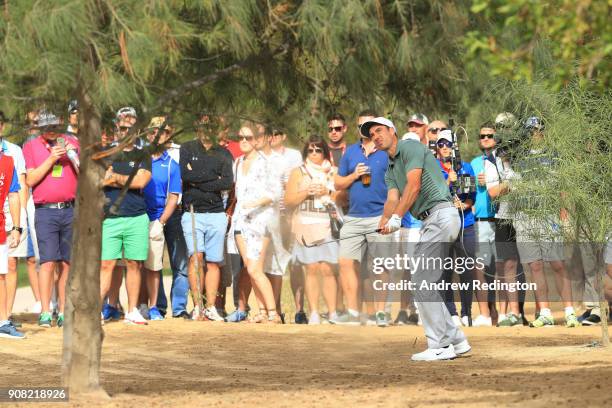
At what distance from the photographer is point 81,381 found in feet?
31.1

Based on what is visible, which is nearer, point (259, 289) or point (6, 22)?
point (6, 22)

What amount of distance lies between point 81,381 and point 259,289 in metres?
5.79

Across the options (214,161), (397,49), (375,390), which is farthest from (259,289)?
(397,49)

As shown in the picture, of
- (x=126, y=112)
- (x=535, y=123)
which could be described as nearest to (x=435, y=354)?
(x=535, y=123)

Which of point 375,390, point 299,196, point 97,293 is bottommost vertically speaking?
point 375,390

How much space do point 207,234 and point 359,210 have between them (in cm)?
190

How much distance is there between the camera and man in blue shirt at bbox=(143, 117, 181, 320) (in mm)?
15273

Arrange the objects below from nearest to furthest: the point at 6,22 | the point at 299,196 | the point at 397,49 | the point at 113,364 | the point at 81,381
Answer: the point at 6,22 → the point at 397,49 → the point at 81,381 → the point at 113,364 → the point at 299,196

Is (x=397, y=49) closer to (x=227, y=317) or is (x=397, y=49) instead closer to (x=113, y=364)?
(x=113, y=364)

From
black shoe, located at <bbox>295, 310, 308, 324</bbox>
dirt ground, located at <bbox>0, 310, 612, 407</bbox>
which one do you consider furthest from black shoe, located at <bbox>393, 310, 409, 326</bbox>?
black shoe, located at <bbox>295, 310, 308, 324</bbox>

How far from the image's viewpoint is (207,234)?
50.3 feet

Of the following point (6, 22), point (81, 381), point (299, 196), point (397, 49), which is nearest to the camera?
point (6, 22)

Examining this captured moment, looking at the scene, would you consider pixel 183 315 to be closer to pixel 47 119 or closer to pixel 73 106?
pixel 47 119

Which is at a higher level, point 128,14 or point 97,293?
point 128,14
